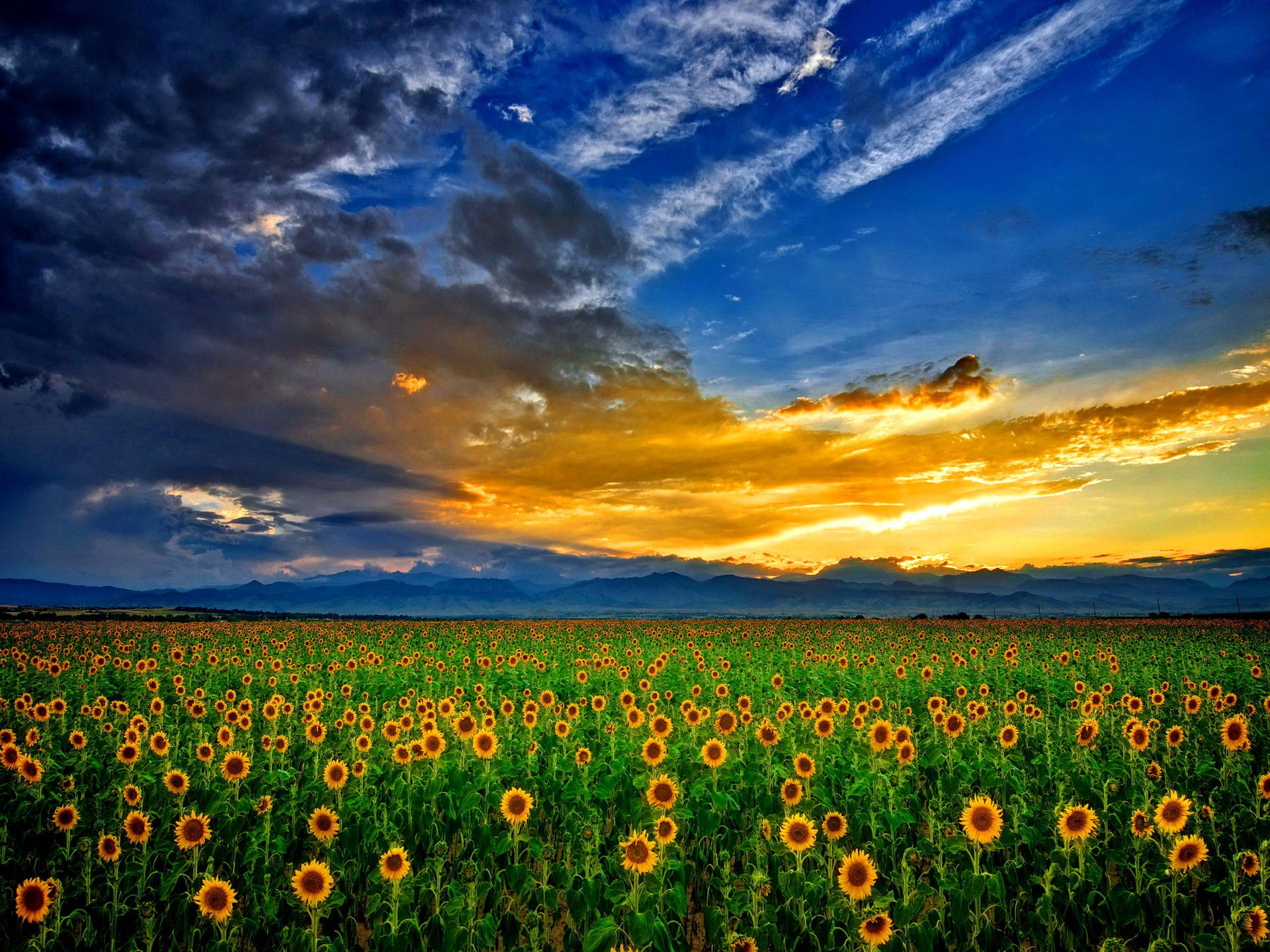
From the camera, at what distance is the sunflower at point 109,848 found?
5.89 meters

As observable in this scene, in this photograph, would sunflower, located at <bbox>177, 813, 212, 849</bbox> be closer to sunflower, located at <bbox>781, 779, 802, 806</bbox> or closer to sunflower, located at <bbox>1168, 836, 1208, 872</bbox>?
sunflower, located at <bbox>781, 779, 802, 806</bbox>

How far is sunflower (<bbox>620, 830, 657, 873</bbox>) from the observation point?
522cm

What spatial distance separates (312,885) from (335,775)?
2.60 m

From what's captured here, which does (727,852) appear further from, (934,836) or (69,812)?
(69,812)

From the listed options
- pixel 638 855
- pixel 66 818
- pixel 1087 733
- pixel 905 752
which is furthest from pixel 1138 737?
pixel 66 818

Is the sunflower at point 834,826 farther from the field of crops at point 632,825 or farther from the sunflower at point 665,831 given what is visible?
the sunflower at point 665,831

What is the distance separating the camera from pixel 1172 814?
5.98 metres

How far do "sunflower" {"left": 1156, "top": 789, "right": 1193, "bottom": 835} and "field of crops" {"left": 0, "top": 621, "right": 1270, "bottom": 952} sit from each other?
1.1 inches

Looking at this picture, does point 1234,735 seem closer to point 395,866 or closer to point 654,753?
point 654,753

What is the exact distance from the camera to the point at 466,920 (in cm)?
524

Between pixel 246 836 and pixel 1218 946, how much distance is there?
9291mm

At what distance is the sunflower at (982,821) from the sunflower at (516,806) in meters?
4.27

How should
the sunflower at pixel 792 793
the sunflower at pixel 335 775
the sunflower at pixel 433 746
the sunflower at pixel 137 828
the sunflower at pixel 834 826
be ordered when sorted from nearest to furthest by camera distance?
the sunflower at pixel 834 826 → the sunflower at pixel 137 828 → the sunflower at pixel 792 793 → the sunflower at pixel 335 775 → the sunflower at pixel 433 746

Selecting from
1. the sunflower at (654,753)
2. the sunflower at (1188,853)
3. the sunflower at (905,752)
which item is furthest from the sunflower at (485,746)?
the sunflower at (1188,853)
